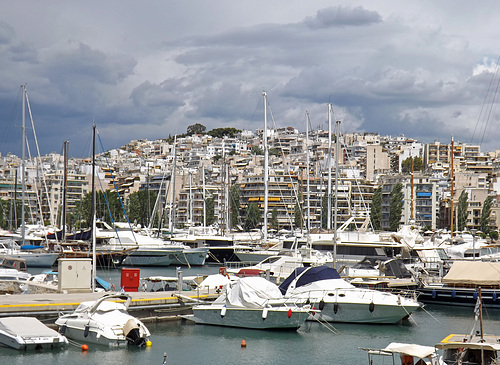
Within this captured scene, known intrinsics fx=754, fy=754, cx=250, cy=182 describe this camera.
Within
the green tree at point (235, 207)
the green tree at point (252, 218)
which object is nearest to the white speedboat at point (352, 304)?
the green tree at point (235, 207)

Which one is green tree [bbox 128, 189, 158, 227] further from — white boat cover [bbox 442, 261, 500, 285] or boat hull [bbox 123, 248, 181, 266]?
white boat cover [bbox 442, 261, 500, 285]

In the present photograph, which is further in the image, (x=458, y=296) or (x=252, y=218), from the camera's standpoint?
(x=252, y=218)

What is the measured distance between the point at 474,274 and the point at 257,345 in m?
15.3

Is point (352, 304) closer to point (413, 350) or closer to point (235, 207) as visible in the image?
point (413, 350)

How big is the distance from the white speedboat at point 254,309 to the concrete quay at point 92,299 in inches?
54.1

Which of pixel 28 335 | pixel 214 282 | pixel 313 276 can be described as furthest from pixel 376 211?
pixel 28 335

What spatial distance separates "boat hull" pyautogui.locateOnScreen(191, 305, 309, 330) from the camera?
96.8 ft

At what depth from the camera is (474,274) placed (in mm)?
38250

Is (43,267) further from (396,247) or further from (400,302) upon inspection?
(400,302)

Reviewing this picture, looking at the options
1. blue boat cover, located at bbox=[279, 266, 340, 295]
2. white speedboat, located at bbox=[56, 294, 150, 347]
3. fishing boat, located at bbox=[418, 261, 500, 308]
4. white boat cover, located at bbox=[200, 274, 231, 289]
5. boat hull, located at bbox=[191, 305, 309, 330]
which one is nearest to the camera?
white speedboat, located at bbox=[56, 294, 150, 347]

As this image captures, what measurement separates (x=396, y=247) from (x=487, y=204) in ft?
255

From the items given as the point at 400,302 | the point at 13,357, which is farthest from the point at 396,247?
the point at 13,357

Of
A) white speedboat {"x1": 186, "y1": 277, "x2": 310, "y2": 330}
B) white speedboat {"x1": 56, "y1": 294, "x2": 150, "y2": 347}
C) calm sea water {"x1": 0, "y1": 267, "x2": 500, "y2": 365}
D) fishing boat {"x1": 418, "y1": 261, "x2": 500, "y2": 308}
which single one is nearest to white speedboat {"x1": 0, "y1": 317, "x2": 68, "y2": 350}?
calm sea water {"x1": 0, "y1": 267, "x2": 500, "y2": 365}

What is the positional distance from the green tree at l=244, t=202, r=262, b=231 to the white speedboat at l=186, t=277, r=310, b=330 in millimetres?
95318
